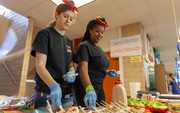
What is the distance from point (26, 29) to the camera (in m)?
3.44

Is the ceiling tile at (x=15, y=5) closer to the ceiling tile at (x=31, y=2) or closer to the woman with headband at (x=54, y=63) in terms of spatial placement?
the ceiling tile at (x=31, y=2)

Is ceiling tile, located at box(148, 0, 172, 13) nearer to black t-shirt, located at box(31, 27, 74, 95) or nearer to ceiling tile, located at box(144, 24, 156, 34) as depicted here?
ceiling tile, located at box(144, 24, 156, 34)

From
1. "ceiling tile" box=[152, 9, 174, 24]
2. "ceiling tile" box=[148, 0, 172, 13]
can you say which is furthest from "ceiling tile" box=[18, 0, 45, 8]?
"ceiling tile" box=[152, 9, 174, 24]

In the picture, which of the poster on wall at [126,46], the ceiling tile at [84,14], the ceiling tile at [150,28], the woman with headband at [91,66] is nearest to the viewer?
the woman with headband at [91,66]

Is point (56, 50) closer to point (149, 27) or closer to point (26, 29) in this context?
point (26, 29)

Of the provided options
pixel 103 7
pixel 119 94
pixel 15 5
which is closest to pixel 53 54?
pixel 119 94

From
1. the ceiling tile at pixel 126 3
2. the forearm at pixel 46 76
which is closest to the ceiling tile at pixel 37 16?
the ceiling tile at pixel 126 3

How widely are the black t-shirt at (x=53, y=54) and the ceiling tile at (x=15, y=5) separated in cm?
262

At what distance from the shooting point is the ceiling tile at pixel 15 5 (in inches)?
114

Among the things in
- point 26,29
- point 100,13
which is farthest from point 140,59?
point 26,29

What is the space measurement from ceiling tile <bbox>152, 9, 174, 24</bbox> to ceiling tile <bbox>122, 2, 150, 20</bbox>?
0.31m

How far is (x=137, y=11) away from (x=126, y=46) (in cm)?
100

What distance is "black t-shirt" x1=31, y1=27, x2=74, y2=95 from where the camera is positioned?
0.85 m

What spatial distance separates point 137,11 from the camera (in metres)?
3.15
